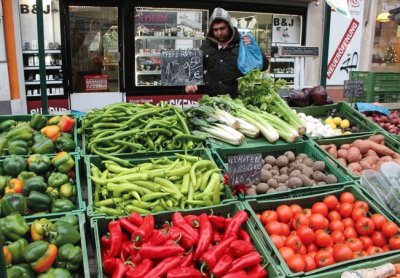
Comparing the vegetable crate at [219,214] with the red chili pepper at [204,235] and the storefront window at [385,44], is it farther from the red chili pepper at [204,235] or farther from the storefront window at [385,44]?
the storefront window at [385,44]

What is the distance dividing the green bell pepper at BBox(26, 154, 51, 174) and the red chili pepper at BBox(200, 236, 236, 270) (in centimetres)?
149

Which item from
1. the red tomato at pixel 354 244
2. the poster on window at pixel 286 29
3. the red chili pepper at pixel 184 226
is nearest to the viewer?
the red chili pepper at pixel 184 226

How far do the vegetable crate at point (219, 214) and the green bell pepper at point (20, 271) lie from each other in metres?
0.37

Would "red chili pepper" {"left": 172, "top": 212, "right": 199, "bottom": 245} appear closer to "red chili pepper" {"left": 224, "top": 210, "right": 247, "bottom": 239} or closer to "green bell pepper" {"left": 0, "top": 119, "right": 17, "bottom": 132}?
"red chili pepper" {"left": 224, "top": 210, "right": 247, "bottom": 239}

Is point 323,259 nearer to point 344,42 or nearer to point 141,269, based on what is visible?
point 141,269

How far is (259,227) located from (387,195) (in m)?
1.21

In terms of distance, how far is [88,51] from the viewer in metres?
9.46

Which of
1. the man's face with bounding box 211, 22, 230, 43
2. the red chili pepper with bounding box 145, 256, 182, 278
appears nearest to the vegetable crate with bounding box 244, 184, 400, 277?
the red chili pepper with bounding box 145, 256, 182, 278

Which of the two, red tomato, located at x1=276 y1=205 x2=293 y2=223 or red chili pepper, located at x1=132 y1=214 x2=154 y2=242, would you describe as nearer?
red chili pepper, located at x1=132 y1=214 x2=154 y2=242

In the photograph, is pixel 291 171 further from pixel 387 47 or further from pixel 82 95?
pixel 387 47

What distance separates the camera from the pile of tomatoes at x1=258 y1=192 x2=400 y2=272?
269cm

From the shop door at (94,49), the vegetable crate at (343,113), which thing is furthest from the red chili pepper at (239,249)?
the shop door at (94,49)

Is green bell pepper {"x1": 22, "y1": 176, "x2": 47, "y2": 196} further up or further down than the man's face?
further down

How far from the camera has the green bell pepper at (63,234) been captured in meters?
2.47
